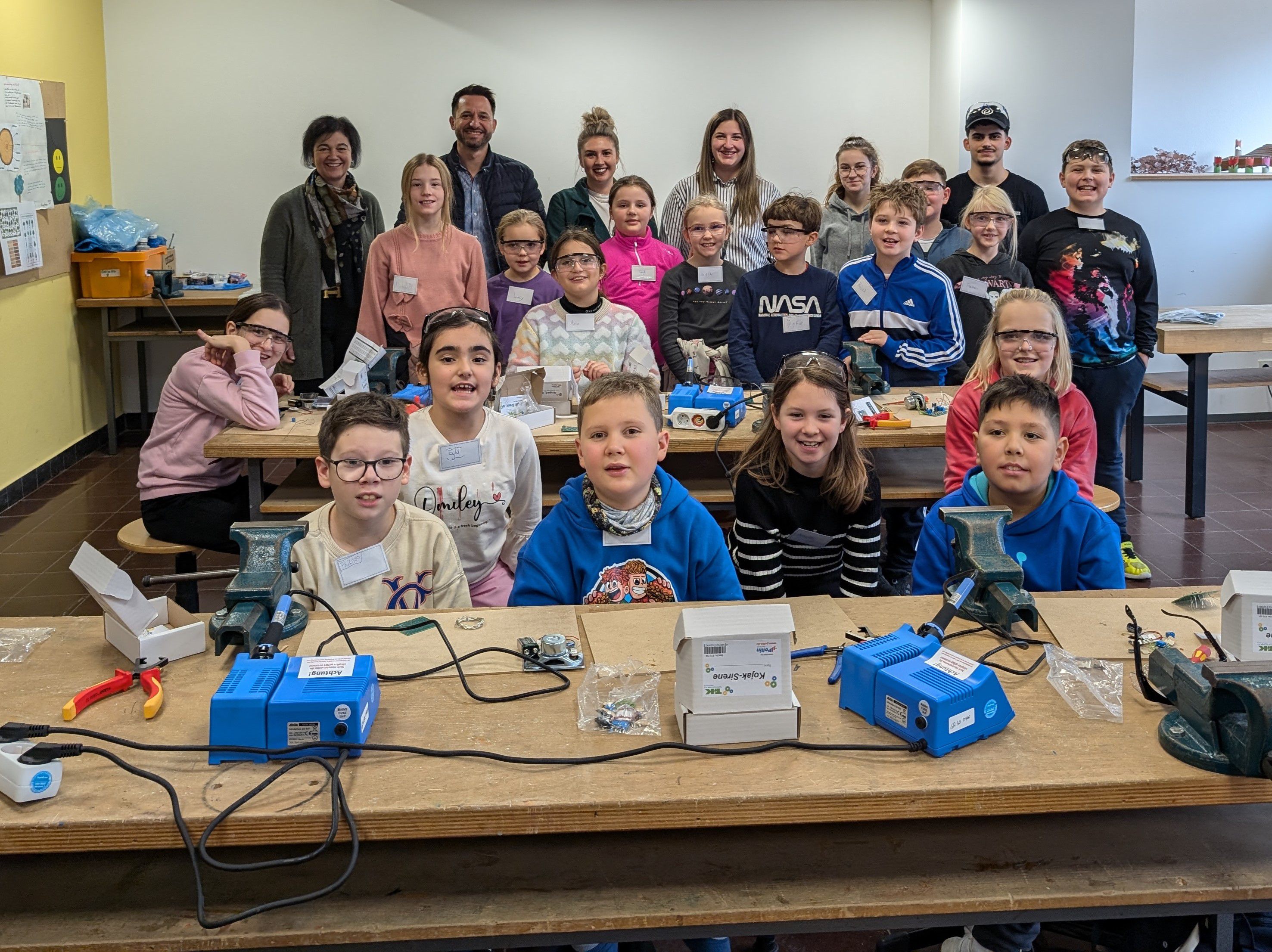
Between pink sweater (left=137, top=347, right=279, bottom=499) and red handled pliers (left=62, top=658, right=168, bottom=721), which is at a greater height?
pink sweater (left=137, top=347, right=279, bottom=499)

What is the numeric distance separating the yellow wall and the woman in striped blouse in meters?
3.24

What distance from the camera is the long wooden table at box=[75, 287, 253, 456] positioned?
6.32 m

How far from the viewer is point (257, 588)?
5.89 ft

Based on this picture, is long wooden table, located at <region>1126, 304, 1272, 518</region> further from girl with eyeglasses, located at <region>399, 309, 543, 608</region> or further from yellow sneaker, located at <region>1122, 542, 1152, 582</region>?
girl with eyeglasses, located at <region>399, 309, 543, 608</region>

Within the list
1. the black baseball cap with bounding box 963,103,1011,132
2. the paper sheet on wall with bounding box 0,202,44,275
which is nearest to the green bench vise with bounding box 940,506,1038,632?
the black baseball cap with bounding box 963,103,1011,132

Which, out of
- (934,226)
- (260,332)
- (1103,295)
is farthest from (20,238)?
(1103,295)

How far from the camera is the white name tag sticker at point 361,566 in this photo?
2.22m

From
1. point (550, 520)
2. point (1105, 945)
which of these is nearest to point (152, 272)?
point (550, 520)

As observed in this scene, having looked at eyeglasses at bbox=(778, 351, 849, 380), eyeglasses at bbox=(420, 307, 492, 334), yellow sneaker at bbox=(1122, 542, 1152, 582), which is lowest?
yellow sneaker at bbox=(1122, 542, 1152, 582)

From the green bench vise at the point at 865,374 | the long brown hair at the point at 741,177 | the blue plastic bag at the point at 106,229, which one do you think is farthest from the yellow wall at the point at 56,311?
the green bench vise at the point at 865,374

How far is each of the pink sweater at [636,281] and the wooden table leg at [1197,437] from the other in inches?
→ 91.2

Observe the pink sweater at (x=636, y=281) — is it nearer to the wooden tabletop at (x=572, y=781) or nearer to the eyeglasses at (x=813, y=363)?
the eyeglasses at (x=813, y=363)

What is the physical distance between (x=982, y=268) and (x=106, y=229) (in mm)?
4613

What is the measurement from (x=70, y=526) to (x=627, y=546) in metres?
3.80
